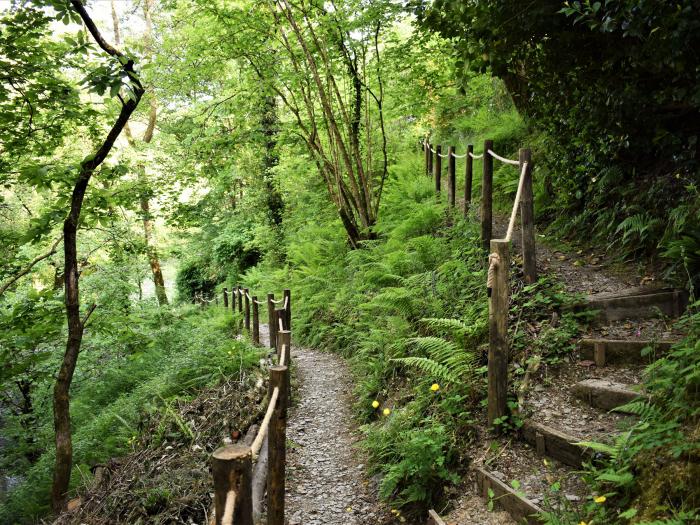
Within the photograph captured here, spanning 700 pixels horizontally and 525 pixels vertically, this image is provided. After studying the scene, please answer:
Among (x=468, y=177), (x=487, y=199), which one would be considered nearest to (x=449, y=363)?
(x=487, y=199)

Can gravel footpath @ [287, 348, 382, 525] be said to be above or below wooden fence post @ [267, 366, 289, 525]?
below

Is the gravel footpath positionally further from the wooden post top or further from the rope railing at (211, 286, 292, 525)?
the wooden post top

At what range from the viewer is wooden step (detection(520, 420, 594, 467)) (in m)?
3.41

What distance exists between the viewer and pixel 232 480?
2117mm

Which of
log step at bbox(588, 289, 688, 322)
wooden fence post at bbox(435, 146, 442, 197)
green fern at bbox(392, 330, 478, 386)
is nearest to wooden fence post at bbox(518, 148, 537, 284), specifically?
log step at bbox(588, 289, 688, 322)

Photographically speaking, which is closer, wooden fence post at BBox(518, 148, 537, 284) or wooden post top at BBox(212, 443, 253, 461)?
wooden post top at BBox(212, 443, 253, 461)

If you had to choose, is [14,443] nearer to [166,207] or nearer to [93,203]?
[166,207]

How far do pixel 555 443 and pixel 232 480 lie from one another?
2635mm

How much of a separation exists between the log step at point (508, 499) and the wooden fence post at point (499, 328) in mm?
559

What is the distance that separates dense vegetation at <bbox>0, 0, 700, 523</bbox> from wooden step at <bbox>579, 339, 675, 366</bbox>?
0.29 meters

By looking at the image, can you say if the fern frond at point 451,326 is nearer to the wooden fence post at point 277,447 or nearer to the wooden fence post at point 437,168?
the wooden fence post at point 277,447

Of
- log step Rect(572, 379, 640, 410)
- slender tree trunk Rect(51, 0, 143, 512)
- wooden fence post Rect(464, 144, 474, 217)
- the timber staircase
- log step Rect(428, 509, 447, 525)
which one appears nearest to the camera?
the timber staircase

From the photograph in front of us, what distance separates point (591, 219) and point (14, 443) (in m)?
14.0

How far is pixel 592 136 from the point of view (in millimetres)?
6758
